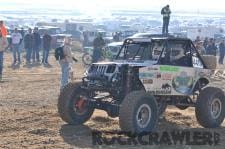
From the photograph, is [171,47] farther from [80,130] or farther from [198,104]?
→ [80,130]

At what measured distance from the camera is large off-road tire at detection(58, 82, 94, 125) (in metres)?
10.8

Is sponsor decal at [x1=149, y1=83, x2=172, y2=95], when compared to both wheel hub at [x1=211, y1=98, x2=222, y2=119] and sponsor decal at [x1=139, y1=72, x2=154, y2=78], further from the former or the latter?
wheel hub at [x1=211, y1=98, x2=222, y2=119]

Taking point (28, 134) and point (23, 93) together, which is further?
point (23, 93)

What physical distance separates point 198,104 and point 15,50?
17744 millimetres

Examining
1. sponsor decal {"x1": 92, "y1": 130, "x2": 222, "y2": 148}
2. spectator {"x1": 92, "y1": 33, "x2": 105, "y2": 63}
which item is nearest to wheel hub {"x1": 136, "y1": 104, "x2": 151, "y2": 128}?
sponsor decal {"x1": 92, "y1": 130, "x2": 222, "y2": 148}

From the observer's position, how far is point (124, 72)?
1017 centimetres

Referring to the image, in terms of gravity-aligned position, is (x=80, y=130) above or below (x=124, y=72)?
below

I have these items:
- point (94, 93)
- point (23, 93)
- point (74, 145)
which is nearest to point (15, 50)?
point (23, 93)

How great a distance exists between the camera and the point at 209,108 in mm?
11086

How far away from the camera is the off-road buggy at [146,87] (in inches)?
A: 396

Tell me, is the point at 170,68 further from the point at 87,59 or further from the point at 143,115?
the point at 87,59

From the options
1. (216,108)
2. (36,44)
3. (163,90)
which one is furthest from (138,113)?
(36,44)

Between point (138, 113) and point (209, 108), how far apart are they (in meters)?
1.97

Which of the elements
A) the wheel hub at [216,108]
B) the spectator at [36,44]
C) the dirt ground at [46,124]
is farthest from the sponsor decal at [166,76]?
the spectator at [36,44]
